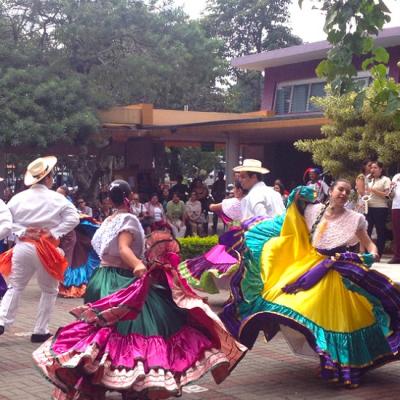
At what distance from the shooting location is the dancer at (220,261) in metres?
8.86

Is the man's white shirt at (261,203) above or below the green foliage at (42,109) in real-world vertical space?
below

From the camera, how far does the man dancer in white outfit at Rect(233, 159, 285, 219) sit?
27.4 feet

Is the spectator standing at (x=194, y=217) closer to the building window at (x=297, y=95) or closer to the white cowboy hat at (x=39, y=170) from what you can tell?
the building window at (x=297, y=95)

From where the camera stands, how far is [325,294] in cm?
604

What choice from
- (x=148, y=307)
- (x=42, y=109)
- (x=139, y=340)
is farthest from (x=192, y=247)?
(x=42, y=109)

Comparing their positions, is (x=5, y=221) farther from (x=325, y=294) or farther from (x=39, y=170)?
(x=325, y=294)

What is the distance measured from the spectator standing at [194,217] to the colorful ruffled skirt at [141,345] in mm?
14080

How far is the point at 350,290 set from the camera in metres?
6.09

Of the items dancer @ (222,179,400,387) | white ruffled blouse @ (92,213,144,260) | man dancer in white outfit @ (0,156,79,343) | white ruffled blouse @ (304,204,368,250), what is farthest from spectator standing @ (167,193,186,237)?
white ruffled blouse @ (92,213,144,260)

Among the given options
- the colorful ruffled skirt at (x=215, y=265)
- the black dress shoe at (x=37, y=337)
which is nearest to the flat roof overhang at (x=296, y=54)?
the colorful ruffled skirt at (x=215, y=265)

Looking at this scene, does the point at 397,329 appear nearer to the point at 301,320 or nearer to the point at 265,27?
the point at 301,320

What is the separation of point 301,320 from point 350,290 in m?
0.50

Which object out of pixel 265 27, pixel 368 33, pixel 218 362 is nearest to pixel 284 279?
pixel 218 362

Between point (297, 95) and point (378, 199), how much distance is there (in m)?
12.7
